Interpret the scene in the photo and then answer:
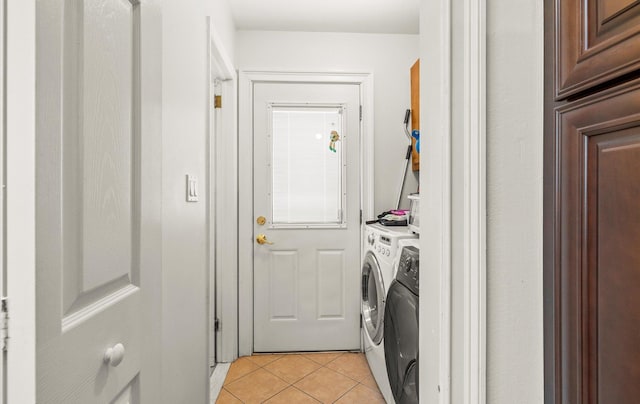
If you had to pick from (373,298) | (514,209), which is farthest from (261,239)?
(514,209)

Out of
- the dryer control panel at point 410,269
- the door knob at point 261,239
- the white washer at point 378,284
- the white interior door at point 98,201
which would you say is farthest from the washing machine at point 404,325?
the door knob at point 261,239

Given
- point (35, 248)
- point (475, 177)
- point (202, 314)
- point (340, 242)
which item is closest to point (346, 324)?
point (340, 242)

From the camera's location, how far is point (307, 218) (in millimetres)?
2535

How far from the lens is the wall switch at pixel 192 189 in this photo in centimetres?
138

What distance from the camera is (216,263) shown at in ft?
7.65

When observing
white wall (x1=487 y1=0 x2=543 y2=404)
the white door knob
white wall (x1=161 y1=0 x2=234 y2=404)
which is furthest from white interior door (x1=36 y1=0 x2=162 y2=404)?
white wall (x1=487 y1=0 x2=543 y2=404)

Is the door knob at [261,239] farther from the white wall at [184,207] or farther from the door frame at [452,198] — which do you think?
the door frame at [452,198]

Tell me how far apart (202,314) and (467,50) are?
153cm

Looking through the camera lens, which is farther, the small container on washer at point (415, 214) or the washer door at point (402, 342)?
the small container on washer at point (415, 214)

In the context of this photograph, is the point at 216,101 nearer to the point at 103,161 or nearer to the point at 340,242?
the point at 340,242
